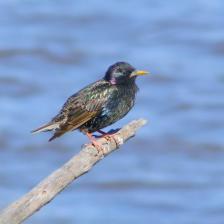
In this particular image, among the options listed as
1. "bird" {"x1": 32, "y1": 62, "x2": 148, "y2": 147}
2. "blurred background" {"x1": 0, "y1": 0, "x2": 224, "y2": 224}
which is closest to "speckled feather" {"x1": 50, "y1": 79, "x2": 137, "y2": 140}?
"bird" {"x1": 32, "y1": 62, "x2": 148, "y2": 147}

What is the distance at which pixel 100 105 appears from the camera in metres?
7.79

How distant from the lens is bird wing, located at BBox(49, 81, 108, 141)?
7.72 metres

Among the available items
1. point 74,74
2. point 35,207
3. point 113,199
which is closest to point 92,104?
point 35,207

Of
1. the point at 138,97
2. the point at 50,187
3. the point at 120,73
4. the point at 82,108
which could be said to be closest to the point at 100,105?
the point at 82,108

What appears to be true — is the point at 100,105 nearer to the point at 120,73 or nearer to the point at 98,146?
the point at 120,73

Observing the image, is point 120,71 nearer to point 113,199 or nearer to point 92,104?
point 92,104

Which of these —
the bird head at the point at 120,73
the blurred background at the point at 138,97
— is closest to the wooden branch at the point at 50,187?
the bird head at the point at 120,73

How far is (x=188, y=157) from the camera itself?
14875 mm

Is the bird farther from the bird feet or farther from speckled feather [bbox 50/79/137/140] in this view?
the bird feet

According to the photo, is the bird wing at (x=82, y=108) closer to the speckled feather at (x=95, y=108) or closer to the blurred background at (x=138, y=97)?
the speckled feather at (x=95, y=108)

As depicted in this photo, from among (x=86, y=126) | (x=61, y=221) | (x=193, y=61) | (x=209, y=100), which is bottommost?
(x=86, y=126)

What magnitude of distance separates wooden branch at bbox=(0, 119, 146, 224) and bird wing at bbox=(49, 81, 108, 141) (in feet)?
2.46

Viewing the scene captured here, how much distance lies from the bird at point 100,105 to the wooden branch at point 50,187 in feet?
2.50

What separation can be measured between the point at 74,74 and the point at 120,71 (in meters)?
9.58
